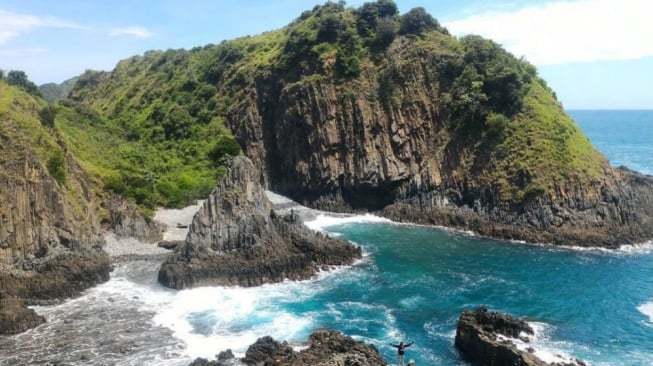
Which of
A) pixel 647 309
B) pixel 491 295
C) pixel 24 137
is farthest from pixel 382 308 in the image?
pixel 24 137

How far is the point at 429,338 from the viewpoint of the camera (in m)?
37.7

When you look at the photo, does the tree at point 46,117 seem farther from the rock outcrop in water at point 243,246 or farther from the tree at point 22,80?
the tree at point 22,80

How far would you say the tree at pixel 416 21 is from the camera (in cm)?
8406

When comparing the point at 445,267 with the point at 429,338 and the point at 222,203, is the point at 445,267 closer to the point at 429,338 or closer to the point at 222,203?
the point at 429,338

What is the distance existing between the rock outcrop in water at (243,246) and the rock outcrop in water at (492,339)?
18139 millimetres

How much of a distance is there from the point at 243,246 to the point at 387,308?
1529 centimetres

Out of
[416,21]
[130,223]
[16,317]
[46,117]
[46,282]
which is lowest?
[16,317]

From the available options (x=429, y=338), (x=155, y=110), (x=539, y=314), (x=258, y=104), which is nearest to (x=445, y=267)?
(x=539, y=314)

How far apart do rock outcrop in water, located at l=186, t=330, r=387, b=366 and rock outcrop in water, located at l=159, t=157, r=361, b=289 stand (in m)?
13.9

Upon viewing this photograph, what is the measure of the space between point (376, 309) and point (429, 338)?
6.43m

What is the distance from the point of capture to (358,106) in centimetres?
7981

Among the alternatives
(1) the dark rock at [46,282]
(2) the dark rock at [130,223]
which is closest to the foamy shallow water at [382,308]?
(1) the dark rock at [46,282]

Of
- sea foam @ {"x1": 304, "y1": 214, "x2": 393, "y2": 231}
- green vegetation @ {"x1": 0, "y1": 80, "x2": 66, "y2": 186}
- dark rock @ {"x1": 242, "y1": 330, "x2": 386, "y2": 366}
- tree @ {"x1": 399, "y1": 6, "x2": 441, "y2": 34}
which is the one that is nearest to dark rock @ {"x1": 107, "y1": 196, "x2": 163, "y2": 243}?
green vegetation @ {"x1": 0, "y1": 80, "x2": 66, "y2": 186}

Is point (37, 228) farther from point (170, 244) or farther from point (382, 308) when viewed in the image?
point (382, 308)
